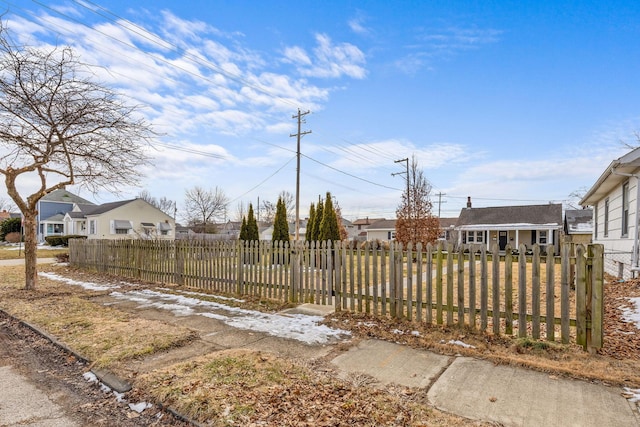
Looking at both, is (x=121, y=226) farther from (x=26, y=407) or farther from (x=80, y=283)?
(x=26, y=407)

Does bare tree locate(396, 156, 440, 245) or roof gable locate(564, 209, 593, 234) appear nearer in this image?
bare tree locate(396, 156, 440, 245)

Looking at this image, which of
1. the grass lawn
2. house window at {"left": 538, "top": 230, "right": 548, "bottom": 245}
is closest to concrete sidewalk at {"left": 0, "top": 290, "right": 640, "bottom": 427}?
the grass lawn

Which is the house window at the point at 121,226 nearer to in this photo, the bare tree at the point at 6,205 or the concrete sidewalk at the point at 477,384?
the concrete sidewalk at the point at 477,384

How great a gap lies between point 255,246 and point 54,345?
3.88m

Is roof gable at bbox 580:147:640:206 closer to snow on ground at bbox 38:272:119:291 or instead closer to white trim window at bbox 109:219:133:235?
snow on ground at bbox 38:272:119:291

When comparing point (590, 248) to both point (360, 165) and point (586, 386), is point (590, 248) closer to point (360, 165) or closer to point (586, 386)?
point (586, 386)

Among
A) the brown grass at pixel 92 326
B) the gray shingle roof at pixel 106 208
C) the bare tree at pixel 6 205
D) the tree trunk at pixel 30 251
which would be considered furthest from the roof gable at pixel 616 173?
the bare tree at pixel 6 205

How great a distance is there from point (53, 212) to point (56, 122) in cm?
4556

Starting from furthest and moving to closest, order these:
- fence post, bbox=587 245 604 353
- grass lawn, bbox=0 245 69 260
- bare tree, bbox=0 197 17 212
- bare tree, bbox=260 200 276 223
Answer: bare tree, bbox=0 197 17 212 → bare tree, bbox=260 200 276 223 → grass lawn, bbox=0 245 69 260 → fence post, bbox=587 245 604 353

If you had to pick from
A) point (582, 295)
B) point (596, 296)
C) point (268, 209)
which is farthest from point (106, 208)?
point (596, 296)

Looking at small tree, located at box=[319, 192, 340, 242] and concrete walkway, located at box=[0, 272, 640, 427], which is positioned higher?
small tree, located at box=[319, 192, 340, 242]

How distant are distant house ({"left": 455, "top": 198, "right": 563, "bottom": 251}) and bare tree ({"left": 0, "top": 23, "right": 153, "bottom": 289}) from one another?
2902 cm

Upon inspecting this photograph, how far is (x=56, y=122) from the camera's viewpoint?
322 inches

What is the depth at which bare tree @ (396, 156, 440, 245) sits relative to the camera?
23188 millimetres
